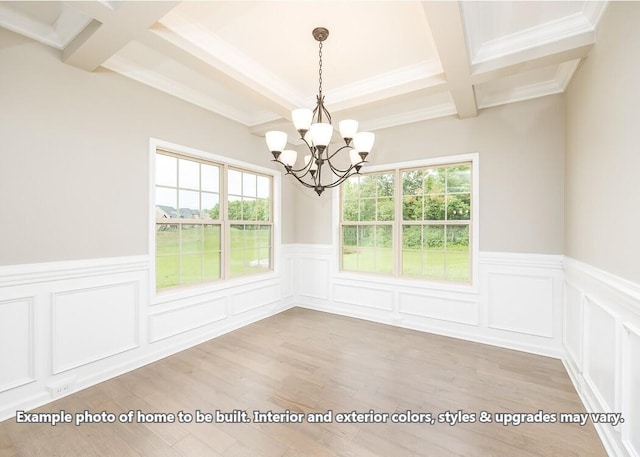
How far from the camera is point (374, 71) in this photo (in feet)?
9.53

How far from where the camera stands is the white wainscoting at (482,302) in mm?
3113

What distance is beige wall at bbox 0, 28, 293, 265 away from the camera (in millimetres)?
2148

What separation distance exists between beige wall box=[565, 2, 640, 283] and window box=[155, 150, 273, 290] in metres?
3.65

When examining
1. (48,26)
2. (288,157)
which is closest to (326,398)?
(288,157)

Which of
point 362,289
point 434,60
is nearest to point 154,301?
point 362,289

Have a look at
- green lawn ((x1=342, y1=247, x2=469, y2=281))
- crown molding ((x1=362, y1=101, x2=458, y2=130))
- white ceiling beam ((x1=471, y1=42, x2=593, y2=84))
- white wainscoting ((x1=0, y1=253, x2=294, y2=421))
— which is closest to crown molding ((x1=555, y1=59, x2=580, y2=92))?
white ceiling beam ((x1=471, y1=42, x2=593, y2=84))

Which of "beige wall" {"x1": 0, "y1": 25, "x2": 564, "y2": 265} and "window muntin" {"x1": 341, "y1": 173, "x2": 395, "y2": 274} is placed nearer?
"beige wall" {"x1": 0, "y1": 25, "x2": 564, "y2": 265}

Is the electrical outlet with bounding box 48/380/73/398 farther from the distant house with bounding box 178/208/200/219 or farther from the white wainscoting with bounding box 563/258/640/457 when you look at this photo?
the white wainscoting with bounding box 563/258/640/457

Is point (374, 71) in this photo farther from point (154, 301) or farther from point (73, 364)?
point (73, 364)

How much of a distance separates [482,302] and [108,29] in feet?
14.0

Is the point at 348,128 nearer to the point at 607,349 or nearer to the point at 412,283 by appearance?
the point at 607,349

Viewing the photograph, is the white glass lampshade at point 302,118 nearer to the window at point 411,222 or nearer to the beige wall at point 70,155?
the beige wall at point 70,155

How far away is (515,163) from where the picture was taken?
3.28m

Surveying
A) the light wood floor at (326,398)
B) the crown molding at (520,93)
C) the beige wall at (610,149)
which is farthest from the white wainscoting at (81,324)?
the crown molding at (520,93)
